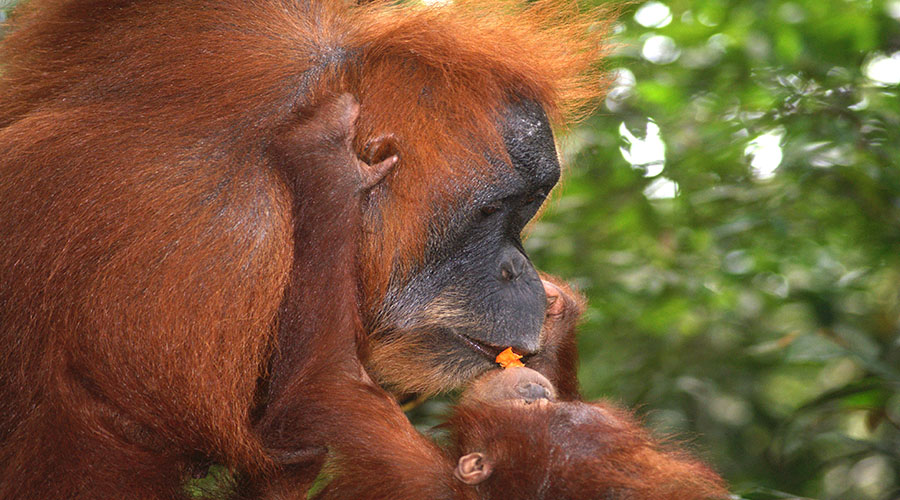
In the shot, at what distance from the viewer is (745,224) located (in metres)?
4.39

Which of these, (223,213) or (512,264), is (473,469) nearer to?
(512,264)

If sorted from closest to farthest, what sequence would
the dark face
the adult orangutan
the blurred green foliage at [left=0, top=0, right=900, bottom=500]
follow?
1. the adult orangutan
2. the dark face
3. the blurred green foliage at [left=0, top=0, right=900, bottom=500]

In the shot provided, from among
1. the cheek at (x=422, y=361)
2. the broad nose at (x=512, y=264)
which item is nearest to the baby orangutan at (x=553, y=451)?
the cheek at (x=422, y=361)

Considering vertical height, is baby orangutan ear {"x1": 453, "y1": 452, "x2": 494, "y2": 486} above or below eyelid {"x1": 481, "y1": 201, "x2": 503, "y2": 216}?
below

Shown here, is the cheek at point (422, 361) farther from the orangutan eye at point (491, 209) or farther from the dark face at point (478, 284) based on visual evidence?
the orangutan eye at point (491, 209)

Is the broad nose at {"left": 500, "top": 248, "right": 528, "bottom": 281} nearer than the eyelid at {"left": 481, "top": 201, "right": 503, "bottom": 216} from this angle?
No

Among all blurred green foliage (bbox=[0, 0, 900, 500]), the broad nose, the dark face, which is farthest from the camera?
blurred green foliage (bbox=[0, 0, 900, 500])

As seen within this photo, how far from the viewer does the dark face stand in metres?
2.60

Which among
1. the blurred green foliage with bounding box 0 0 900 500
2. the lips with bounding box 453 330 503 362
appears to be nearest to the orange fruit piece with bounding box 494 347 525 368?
the lips with bounding box 453 330 503 362

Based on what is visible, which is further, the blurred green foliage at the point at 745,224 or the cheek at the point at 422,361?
the blurred green foliage at the point at 745,224

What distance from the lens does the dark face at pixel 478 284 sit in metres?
2.60

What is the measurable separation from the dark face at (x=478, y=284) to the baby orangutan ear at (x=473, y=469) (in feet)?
1.52

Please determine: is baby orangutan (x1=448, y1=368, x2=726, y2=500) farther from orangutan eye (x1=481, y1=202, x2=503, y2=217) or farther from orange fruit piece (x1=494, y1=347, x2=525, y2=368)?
orangutan eye (x1=481, y1=202, x2=503, y2=217)

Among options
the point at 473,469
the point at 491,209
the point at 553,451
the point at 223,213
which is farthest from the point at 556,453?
the point at 223,213
